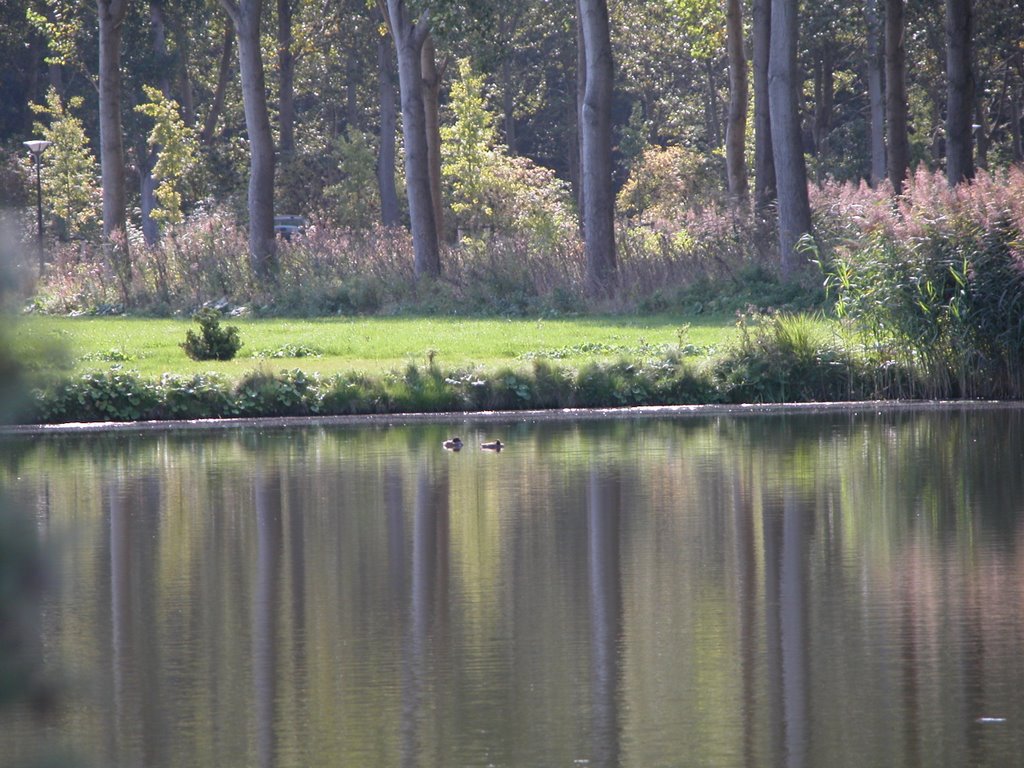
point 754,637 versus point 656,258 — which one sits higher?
point 656,258

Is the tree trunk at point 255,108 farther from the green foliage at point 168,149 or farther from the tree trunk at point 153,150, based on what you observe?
the tree trunk at point 153,150

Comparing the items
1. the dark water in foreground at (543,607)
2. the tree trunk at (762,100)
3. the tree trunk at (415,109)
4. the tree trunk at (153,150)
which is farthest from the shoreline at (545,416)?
Answer: the tree trunk at (153,150)

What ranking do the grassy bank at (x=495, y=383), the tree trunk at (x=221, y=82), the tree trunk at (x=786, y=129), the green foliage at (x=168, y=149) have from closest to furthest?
the grassy bank at (x=495, y=383), the tree trunk at (x=786, y=129), the green foliage at (x=168, y=149), the tree trunk at (x=221, y=82)

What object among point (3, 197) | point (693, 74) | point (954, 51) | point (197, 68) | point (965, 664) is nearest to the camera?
point (3, 197)

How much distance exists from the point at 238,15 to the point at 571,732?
33475 mm

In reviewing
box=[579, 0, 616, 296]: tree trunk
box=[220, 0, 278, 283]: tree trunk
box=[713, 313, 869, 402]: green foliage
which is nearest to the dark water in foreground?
box=[713, 313, 869, 402]: green foliage

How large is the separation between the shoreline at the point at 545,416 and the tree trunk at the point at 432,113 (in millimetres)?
18110

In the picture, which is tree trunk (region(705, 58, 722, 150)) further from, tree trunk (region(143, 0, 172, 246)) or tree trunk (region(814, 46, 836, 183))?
tree trunk (region(143, 0, 172, 246))

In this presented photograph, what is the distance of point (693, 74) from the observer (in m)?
83.2

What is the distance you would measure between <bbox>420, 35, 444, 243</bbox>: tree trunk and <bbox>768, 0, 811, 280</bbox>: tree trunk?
969 cm

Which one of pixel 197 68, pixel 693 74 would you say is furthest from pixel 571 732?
pixel 693 74

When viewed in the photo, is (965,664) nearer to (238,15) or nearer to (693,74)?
(238,15)

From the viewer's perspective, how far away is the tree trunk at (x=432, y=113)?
4059 centimetres

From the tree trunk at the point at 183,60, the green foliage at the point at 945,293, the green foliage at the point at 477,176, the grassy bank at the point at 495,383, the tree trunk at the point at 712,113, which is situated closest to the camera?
the green foliage at the point at 945,293
